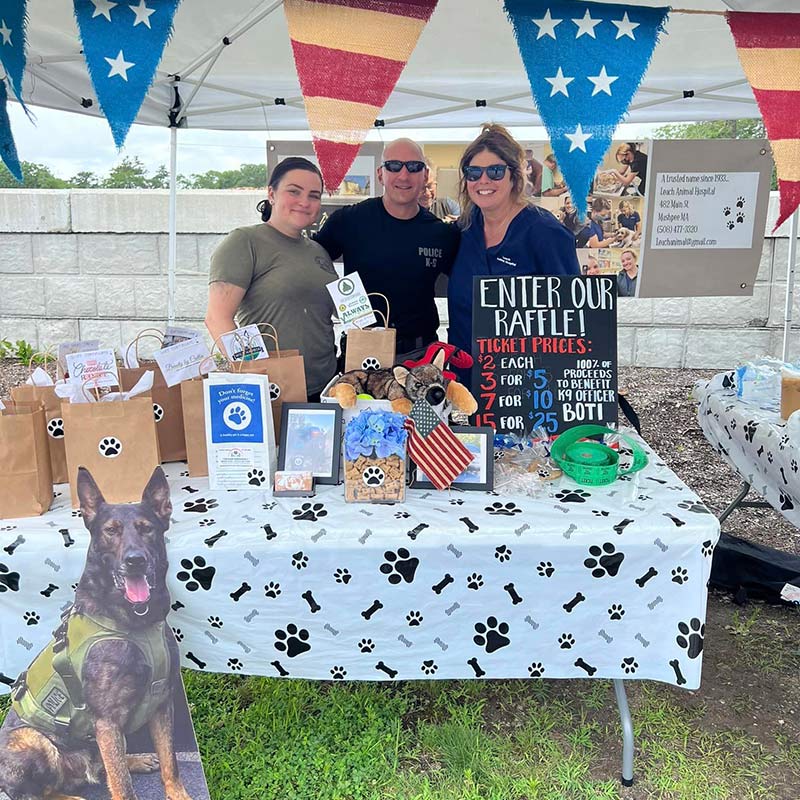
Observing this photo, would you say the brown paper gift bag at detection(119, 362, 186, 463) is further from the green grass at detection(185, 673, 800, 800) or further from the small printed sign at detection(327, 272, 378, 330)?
the green grass at detection(185, 673, 800, 800)

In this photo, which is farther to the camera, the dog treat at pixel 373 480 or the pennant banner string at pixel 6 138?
the pennant banner string at pixel 6 138

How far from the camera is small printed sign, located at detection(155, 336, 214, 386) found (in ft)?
5.28

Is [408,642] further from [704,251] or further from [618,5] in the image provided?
[704,251]

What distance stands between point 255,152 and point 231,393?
3.24 meters

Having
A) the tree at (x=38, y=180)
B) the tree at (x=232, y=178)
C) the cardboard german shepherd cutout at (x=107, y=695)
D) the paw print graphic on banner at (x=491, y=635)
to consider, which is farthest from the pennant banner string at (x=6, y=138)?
the tree at (x=38, y=180)

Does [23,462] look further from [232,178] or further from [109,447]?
[232,178]

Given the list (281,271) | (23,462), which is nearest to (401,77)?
(281,271)

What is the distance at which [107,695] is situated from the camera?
1.27m

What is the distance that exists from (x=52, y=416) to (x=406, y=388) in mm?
833

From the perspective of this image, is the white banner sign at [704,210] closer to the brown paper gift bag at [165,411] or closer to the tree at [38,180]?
the brown paper gift bag at [165,411]

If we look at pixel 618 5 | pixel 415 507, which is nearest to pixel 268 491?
pixel 415 507

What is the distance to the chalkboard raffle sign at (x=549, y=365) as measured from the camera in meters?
1.82

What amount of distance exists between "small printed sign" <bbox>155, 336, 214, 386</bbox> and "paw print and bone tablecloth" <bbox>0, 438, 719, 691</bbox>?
32 centimetres

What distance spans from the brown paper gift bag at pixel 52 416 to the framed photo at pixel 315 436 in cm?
52
